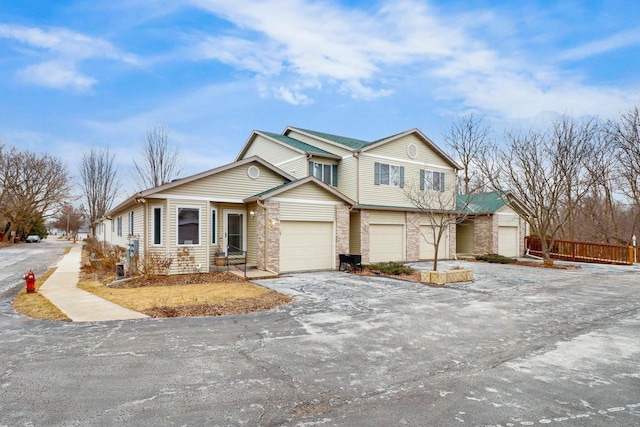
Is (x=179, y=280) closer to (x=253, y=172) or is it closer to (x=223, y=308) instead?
(x=223, y=308)

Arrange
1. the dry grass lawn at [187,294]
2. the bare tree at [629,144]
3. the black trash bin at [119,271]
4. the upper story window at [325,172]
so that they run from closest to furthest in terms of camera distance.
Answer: the dry grass lawn at [187,294] < the black trash bin at [119,271] < the upper story window at [325,172] < the bare tree at [629,144]

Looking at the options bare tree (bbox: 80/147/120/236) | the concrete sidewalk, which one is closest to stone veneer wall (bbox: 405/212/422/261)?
the concrete sidewalk

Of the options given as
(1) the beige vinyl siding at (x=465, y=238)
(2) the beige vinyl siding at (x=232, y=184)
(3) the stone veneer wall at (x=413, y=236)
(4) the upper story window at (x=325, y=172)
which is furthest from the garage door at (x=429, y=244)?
(2) the beige vinyl siding at (x=232, y=184)

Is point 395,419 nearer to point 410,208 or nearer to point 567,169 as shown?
point 410,208

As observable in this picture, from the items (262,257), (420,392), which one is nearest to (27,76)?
(262,257)

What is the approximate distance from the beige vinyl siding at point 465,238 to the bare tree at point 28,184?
140 ft

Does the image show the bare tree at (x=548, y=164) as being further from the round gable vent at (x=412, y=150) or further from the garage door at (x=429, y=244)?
the round gable vent at (x=412, y=150)

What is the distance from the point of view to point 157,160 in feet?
103

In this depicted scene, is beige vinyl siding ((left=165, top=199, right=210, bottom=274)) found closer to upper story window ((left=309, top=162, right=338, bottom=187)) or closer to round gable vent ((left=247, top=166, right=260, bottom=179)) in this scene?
round gable vent ((left=247, top=166, right=260, bottom=179))

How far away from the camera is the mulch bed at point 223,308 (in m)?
8.20

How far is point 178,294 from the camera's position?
10609 millimetres

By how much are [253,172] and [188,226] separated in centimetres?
361

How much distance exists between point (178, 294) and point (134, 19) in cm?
991

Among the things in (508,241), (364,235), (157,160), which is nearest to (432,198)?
(364,235)
